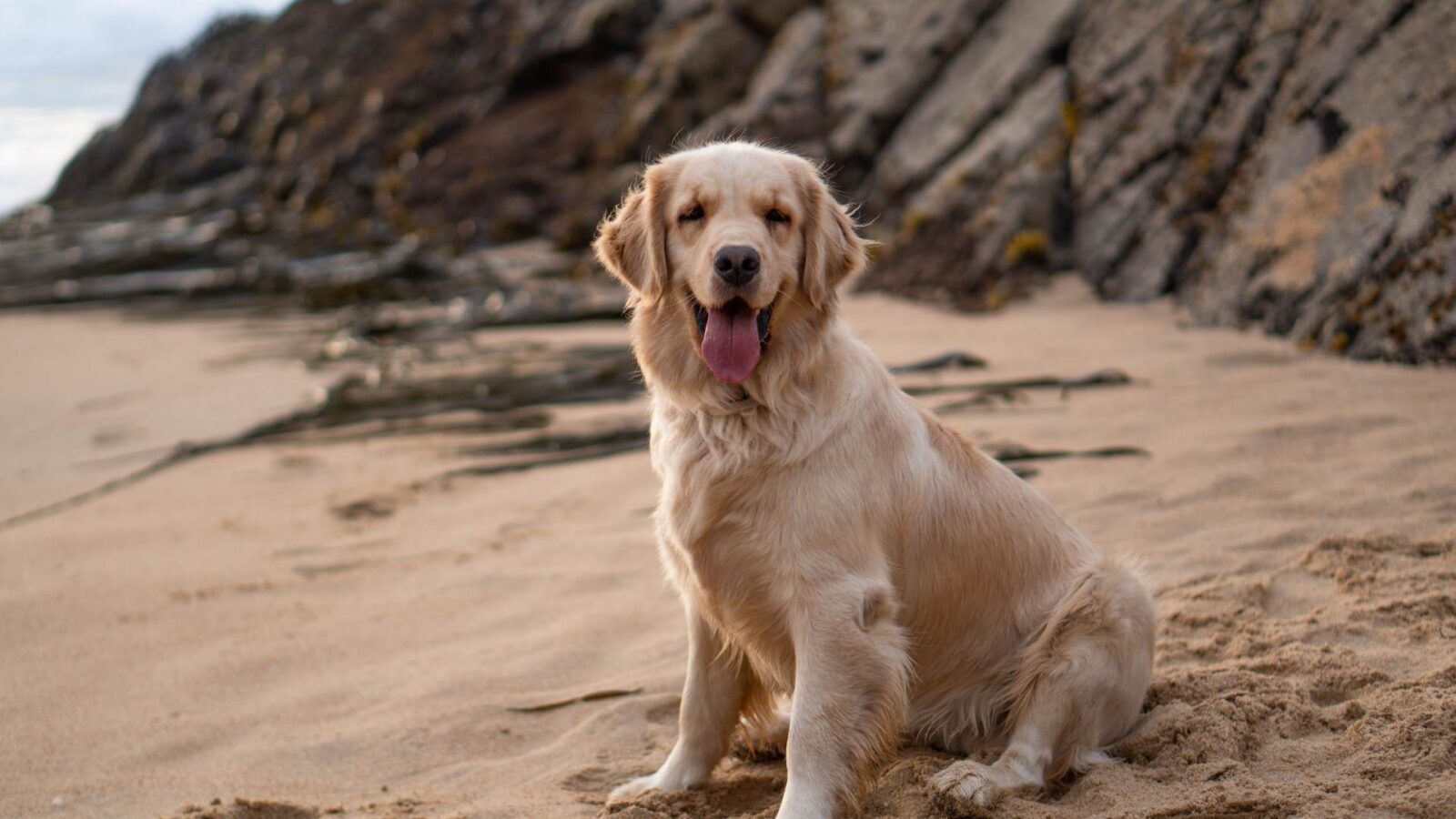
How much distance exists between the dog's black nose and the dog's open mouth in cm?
12

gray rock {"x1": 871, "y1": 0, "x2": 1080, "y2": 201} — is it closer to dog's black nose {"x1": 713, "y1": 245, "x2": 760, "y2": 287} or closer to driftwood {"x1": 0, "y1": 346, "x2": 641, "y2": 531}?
driftwood {"x1": 0, "y1": 346, "x2": 641, "y2": 531}

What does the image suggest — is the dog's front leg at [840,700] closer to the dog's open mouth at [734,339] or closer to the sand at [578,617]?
the sand at [578,617]

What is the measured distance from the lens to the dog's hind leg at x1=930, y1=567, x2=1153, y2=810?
3461mm

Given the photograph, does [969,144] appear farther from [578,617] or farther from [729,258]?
[729,258]

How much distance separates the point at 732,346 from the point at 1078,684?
4.94 feet

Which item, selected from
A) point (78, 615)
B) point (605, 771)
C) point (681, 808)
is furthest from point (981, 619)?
point (78, 615)

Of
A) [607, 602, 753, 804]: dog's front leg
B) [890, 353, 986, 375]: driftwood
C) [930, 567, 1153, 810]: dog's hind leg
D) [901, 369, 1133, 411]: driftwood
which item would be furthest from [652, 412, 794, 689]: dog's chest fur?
[890, 353, 986, 375]: driftwood

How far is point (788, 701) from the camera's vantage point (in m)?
4.05

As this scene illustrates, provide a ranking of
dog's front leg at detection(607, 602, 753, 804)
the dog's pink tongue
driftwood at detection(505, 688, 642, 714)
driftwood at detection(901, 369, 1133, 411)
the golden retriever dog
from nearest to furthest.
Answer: the golden retriever dog → the dog's pink tongue → dog's front leg at detection(607, 602, 753, 804) → driftwood at detection(505, 688, 642, 714) → driftwood at detection(901, 369, 1133, 411)

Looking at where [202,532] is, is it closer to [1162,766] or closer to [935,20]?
[1162,766]

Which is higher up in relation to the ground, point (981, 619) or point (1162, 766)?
point (981, 619)

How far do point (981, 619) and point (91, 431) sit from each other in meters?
8.88

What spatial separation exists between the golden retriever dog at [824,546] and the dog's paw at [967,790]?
0.03 feet

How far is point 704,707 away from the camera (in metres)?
3.74
